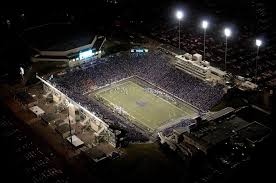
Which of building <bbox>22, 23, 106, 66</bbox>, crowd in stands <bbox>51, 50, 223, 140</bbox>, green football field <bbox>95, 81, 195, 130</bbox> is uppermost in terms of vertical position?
building <bbox>22, 23, 106, 66</bbox>

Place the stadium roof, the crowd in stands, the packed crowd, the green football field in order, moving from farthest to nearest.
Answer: the stadium roof → the packed crowd → the crowd in stands → the green football field

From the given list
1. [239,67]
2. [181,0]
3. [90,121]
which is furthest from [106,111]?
[181,0]

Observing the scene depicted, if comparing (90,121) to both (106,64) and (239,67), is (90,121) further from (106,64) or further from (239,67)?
(239,67)

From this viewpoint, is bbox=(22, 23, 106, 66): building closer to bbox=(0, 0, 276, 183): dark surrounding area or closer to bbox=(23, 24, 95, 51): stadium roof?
bbox=(23, 24, 95, 51): stadium roof

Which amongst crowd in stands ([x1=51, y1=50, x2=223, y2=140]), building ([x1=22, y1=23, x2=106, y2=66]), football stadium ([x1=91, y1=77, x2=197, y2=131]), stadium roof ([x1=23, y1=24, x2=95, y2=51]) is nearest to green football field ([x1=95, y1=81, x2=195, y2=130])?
football stadium ([x1=91, y1=77, x2=197, y2=131])

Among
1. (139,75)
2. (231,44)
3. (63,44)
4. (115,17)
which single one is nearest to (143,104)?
(139,75)

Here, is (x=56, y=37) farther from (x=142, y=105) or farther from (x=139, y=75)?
(x=142, y=105)
